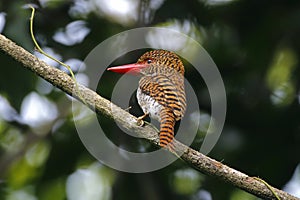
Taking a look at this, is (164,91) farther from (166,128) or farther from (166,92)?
(166,128)

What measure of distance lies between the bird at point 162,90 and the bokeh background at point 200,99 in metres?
0.99

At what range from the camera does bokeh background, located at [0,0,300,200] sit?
444 centimetres

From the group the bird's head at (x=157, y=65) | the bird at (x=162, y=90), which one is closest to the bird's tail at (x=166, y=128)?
the bird at (x=162, y=90)

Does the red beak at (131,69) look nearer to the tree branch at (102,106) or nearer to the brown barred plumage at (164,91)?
the brown barred plumage at (164,91)

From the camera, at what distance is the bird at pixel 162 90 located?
9.67 feet

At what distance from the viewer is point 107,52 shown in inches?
179

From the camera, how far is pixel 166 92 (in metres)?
3.12

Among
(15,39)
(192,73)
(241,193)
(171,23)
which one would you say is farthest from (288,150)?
(15,39)

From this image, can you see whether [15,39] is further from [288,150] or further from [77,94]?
[288,150]

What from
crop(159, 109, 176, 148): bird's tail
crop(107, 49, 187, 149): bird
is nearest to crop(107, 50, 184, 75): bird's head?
crop(107, 49, 187, 149): bird

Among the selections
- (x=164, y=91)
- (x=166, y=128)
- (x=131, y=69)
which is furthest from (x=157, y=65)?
(x=166, y=128)

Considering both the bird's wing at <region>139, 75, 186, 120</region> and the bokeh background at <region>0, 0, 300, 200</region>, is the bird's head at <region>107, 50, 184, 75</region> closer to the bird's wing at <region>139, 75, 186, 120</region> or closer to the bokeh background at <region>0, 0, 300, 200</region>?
the bird's wing at <region>139, 75, 186, 120</region>

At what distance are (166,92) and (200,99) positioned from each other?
1.41 m

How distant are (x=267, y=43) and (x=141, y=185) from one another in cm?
125
